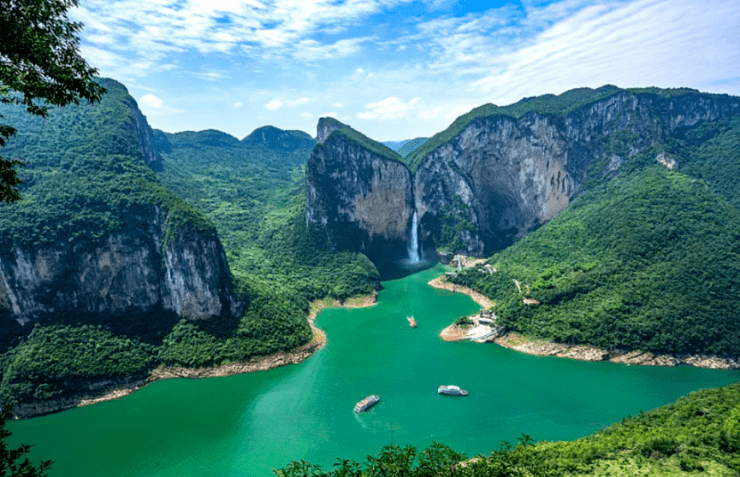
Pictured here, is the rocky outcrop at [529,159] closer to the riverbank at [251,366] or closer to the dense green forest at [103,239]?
the dense green forest at [103,239]

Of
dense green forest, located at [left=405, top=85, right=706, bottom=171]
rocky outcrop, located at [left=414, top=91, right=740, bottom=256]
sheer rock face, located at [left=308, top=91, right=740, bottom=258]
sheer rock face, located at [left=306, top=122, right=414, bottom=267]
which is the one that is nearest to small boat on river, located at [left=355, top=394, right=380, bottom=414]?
sheer rock face, located at [left=306, top=122, right=414, bottom=267]

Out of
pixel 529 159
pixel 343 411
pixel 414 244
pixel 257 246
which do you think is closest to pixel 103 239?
pixel 257 246

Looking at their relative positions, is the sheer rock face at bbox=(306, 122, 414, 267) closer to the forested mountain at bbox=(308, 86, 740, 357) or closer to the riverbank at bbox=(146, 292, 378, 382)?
the forested mountain at bbox=(308, 86, 740, 357)

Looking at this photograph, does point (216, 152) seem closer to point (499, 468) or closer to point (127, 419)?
point (127, 419)

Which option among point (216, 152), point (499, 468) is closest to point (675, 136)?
point (499, 468)

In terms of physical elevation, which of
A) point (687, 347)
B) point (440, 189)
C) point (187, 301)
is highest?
point (440, 189)

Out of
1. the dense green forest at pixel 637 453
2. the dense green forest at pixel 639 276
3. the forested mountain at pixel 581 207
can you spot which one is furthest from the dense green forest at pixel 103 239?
the dense green forest at pixel 639 276
